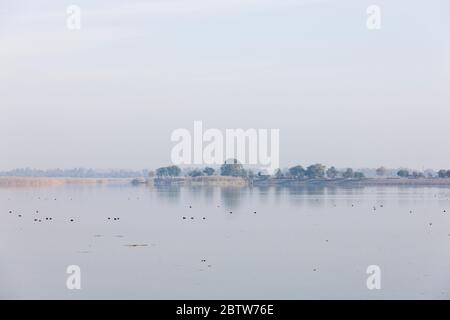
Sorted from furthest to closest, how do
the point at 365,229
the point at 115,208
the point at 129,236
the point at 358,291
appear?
the point at 115,208, the point at 365,229, the point at 129,236, the point at 358,291

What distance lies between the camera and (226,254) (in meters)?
20.4

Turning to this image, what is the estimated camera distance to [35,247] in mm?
22641

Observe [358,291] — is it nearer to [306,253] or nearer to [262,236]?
[306,253]

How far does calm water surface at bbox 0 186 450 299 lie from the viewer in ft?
53.3

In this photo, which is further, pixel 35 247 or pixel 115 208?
pixel 115 208

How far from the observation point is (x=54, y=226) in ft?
93.8

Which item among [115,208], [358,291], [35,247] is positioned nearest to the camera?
[358,291]

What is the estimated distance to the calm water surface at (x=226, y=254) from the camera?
639 inches
